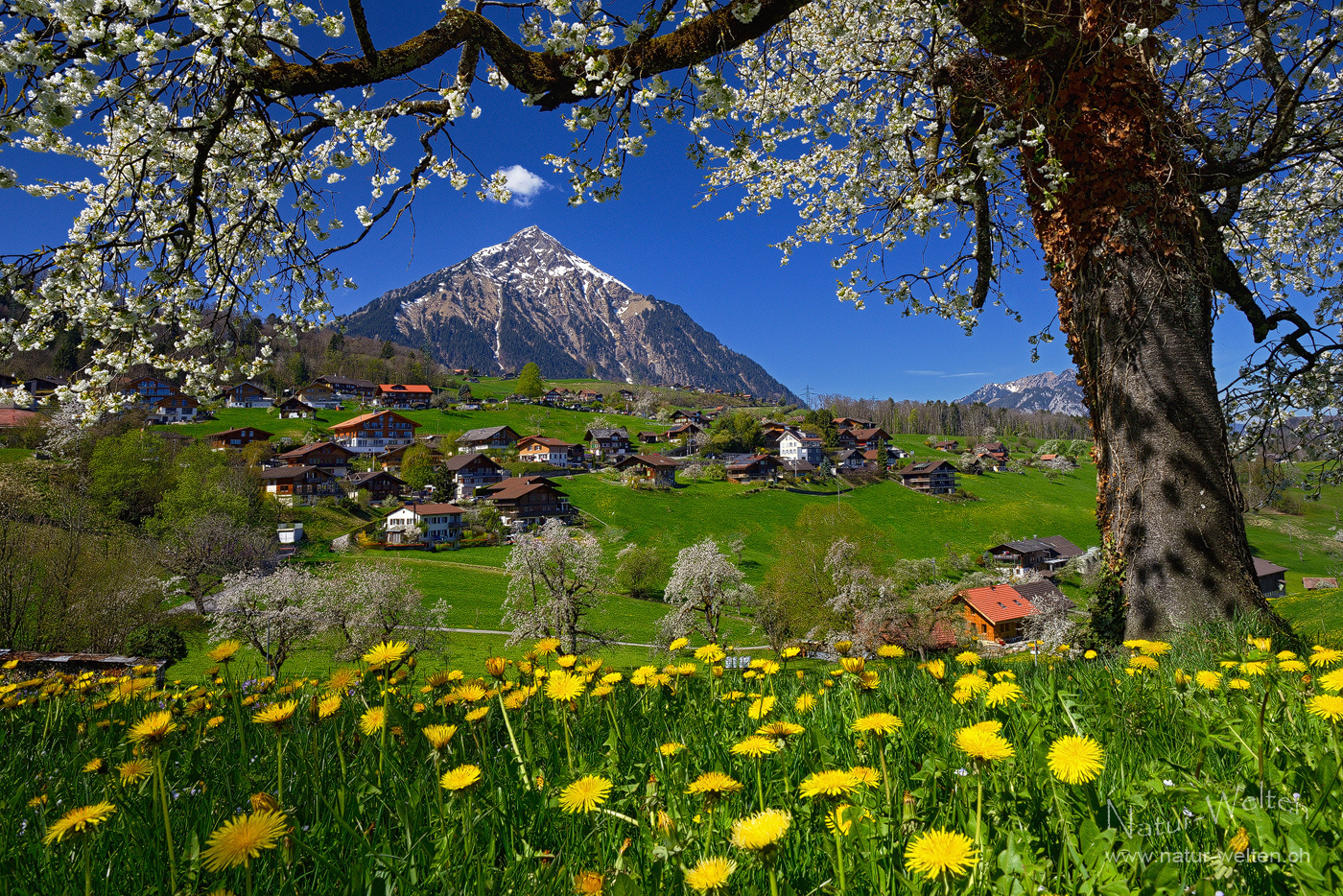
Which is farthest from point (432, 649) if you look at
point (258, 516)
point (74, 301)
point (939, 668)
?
point (258, 516)

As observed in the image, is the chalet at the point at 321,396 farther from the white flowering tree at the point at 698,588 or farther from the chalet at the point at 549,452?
the white flowering tree at the point at 698,588

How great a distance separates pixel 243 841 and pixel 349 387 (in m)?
127

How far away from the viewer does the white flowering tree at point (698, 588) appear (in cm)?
2897

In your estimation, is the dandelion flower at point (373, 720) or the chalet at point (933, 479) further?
the chalet at point (933, 479)

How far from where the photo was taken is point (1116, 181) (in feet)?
15.9

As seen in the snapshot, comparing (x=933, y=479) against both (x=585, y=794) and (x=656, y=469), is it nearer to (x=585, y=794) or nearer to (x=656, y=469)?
(x=656, y=469)

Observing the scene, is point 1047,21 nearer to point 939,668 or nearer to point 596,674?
point 939,668

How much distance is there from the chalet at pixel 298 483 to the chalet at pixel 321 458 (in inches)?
125

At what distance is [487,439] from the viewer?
9319 cm

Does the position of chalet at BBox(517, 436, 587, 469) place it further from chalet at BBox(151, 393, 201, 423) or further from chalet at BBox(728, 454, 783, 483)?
chalet at BBox(151, 393, 201, 423)

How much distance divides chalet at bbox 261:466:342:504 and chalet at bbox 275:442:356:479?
318 centimetres

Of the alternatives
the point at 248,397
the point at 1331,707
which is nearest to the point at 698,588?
the point at 1331,707

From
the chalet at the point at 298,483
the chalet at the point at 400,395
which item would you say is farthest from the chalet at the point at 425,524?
the chalet at the point at 400,395

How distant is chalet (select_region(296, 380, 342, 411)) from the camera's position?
347 feet
